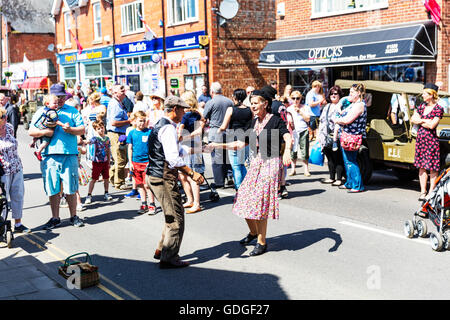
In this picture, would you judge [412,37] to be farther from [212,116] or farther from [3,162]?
[3,162]

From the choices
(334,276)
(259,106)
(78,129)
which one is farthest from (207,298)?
(78,129)

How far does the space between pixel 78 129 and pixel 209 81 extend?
15.9m

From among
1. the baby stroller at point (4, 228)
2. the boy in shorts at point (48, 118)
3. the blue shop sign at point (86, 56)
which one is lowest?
the baby stroller at point (4, 228)

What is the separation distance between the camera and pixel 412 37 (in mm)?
15805

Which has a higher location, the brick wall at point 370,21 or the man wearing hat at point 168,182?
the brick wall at point 370,21

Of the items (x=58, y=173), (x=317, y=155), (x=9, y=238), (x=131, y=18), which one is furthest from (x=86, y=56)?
(x=9, y=238)

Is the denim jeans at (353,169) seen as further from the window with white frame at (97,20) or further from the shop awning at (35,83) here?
the shop awning at (35,83)

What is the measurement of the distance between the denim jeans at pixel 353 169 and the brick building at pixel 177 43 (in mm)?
10099

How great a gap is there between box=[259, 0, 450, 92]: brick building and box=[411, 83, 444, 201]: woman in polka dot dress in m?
6.64

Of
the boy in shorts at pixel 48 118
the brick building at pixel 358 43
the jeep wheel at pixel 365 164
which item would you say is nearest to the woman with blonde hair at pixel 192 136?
the boy in shorts at pixel 48 118

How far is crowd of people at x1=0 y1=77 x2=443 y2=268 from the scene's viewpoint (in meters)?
6.57

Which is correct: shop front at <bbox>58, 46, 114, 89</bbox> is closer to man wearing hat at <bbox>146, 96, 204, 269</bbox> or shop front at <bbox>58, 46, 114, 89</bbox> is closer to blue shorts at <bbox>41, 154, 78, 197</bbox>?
blue shorts at <bbox>41, 154, 78, 197</bbox>

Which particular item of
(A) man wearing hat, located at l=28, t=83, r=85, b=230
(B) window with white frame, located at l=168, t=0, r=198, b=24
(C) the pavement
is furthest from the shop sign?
→ (C) the pavement

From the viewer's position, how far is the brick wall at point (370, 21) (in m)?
16.0
